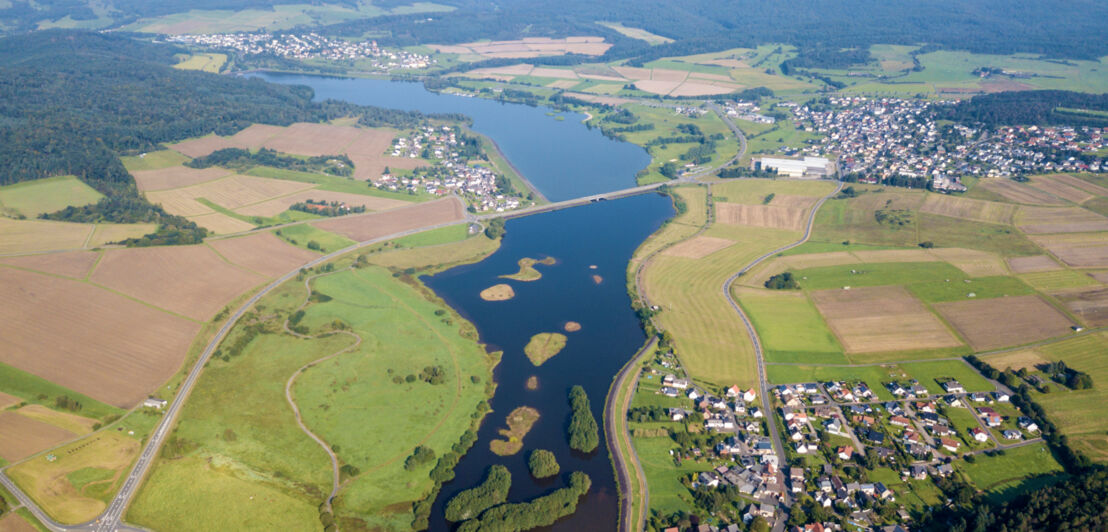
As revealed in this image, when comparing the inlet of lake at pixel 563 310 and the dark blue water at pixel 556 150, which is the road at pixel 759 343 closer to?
the inlet of lake at pixel 563 310

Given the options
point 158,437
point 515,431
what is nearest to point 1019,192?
point 515,431

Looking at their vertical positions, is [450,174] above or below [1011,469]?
above

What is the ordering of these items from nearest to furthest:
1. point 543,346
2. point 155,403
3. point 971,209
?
point 155,403 < point 543,346 < point 971,209

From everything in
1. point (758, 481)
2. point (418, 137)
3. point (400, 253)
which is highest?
point (418, 137)

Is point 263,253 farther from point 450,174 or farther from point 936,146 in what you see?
point 936,146

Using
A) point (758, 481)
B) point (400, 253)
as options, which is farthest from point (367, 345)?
point (758, 481)

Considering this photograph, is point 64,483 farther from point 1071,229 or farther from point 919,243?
point 1071,229
